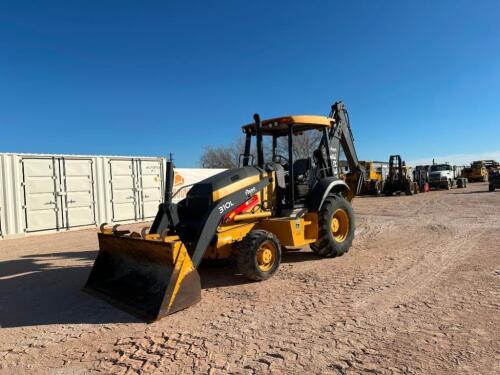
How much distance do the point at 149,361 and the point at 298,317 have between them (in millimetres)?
1692

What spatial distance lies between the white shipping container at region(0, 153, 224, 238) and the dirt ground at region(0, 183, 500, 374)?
19.2 ft

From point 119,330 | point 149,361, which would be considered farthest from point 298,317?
point 119,330

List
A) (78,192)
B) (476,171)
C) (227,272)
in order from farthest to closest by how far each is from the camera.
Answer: (476,171) → (78,192) → (227,272)

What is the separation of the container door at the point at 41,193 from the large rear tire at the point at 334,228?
9675mm

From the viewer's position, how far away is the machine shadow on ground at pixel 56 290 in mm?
4594

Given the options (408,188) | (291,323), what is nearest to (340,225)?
(291,323)

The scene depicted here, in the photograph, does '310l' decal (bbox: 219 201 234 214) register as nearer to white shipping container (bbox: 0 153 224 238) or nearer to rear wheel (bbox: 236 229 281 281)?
rear wheel (bbox: 236 229 281 281)

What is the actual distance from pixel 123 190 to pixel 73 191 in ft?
6.27

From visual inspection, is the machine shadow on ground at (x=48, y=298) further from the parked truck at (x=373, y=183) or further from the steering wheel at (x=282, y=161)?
the parked truck at (x=373, y=183)

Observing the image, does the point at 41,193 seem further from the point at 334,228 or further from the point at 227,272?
the point at 334,228

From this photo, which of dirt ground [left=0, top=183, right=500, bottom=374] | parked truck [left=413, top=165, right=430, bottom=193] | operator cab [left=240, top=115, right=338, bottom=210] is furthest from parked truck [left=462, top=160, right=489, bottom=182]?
operator cab [left=240, top=115, right=338, bottom=210]

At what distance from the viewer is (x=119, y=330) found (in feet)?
13.6

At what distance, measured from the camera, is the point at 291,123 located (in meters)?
6.56

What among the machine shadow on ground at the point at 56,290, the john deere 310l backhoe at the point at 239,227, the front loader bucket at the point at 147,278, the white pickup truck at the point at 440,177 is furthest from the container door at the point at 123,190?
the white pickup truck at the point at 440,177
